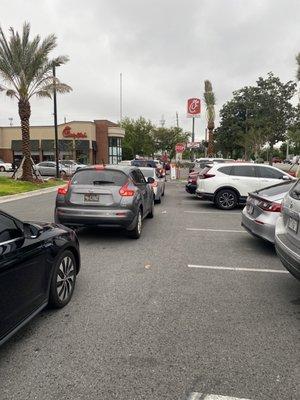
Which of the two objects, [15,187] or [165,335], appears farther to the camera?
[15,187]

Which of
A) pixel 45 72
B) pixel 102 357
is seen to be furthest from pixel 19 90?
pixel 102 357

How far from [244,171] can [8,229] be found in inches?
402

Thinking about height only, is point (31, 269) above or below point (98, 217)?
above

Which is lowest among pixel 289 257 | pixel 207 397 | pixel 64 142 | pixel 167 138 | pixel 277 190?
pixel 207 397

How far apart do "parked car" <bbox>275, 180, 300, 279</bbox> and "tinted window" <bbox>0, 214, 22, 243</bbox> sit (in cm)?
290

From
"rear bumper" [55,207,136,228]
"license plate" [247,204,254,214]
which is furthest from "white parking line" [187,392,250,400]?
"rear bumper" [55,207,136,228]

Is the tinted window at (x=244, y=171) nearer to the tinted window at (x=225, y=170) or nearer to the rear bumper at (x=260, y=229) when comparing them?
the tinted window at (x=225, y=170)

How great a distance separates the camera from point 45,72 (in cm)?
2219

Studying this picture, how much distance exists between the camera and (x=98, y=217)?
714cm

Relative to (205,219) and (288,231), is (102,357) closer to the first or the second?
(288,231)

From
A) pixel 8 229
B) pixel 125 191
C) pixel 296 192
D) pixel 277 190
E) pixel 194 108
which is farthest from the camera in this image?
pixel 194 108

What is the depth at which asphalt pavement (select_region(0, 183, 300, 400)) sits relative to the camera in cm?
285

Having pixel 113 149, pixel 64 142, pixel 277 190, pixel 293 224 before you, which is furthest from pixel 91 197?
pixel 113 149

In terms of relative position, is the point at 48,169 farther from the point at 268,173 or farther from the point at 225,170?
the point at 268,173
